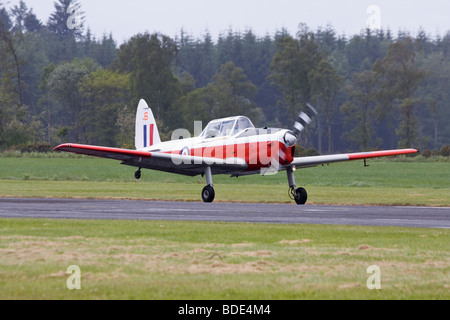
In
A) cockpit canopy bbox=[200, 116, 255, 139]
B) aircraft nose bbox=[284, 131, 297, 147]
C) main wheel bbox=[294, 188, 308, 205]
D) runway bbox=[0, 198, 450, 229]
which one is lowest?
runway bbox=[0, 198, 450, 229]

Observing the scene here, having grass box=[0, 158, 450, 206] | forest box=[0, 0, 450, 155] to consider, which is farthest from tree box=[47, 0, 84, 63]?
grass box=[0, 158, 450, 206]

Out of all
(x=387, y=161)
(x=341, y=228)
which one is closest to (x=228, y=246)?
(x=341, y=228)

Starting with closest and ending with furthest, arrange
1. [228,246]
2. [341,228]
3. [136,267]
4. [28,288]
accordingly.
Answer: [28,288] → [136,267] → [228,246] → [341,228]

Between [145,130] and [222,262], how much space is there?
21450 millimetres

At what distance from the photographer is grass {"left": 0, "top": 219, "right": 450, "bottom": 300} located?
362 inches

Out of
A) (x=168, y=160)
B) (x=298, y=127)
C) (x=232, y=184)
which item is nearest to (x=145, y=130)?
(x=168, y=160)

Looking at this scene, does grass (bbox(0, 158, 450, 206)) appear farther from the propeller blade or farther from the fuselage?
the propeller blade

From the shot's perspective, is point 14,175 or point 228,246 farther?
point 14,175

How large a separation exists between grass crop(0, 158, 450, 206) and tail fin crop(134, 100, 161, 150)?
2154 millimetres

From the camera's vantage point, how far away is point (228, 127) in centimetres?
2645

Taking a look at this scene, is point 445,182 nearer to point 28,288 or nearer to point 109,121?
Result: point 28,288

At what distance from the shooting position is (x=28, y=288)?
9211 millimetres

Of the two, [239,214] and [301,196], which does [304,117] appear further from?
[239,214]
